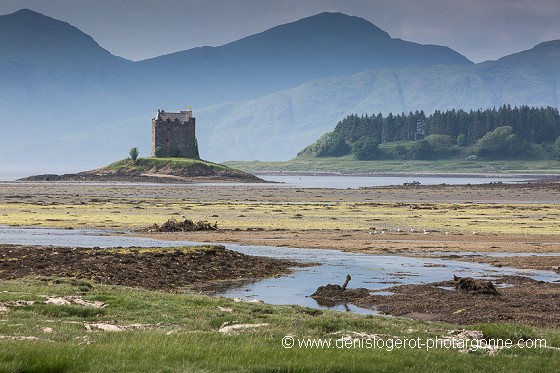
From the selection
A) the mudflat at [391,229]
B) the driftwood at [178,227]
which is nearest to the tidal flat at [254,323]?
the mudflat at [391,229]

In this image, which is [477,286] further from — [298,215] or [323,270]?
[298,215]

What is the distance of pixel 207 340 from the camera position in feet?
76.2

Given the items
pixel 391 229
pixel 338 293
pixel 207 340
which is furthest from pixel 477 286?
pixel 391 229

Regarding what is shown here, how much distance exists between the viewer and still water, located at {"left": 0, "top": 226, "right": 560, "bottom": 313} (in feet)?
127

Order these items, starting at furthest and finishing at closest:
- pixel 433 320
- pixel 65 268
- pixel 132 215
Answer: pixel 132 215 → pixel 65 268 → pixel 433 320

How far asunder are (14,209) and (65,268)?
5482 cm

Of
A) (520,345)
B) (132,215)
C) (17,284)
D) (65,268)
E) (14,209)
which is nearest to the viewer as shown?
(520,345)

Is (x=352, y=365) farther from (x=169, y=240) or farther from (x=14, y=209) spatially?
(x=14, y=209)

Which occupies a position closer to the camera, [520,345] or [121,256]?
[520,345]

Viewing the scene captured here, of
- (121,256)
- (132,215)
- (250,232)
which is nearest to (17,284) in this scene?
(121,256)

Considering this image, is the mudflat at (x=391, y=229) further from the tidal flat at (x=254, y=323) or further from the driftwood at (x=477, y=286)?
the driftwood at (x=477, y=286)

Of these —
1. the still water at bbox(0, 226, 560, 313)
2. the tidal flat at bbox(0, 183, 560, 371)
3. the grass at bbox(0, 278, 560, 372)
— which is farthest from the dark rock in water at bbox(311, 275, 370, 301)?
the grass at bbox(0, 278, 560, 372)

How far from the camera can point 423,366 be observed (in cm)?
2080

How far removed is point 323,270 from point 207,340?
23.5 meters
